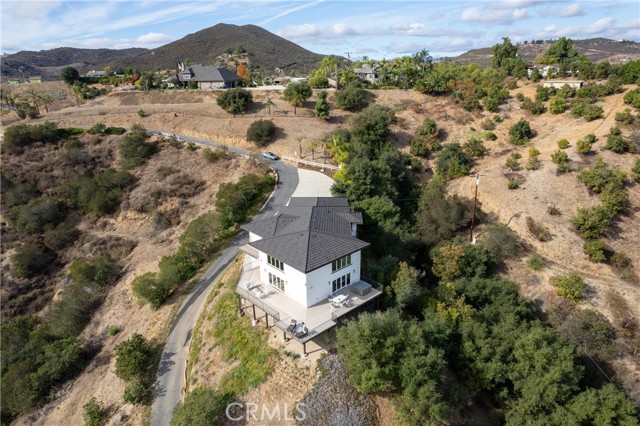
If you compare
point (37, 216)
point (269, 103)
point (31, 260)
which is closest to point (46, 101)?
point (37, 216)

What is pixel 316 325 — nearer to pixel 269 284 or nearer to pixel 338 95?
pixel 269 284

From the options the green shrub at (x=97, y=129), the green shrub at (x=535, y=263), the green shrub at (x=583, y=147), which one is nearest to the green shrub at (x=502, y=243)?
the green shrub at (x=535, y=263)

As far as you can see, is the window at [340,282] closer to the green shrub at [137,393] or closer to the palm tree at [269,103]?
the green shrub at [137,393]

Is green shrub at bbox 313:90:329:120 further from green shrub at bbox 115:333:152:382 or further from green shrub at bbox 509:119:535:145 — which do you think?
green shrub at bbox 115:333:152:382

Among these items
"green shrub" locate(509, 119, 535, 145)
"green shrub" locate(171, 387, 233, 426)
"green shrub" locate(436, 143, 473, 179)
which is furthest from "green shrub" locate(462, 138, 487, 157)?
"green shrub" locate(171, 387, 233, 426)

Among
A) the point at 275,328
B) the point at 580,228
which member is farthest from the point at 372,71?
the point at 275,328

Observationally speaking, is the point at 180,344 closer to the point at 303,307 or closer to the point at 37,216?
the point at 303,307
